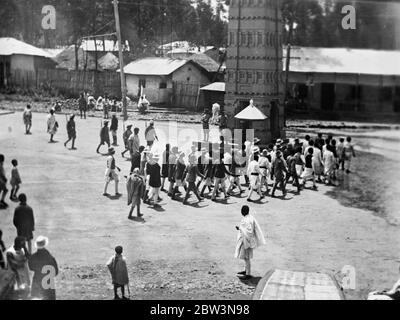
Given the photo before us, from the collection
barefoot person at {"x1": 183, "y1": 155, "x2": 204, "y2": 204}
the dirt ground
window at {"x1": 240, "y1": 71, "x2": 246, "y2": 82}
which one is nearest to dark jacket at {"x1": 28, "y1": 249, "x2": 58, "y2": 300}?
the dirt ground

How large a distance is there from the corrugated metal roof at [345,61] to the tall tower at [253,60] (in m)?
2.61

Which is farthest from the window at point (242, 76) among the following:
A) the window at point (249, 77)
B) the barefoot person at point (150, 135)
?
the barefoot person at point (150, 135)

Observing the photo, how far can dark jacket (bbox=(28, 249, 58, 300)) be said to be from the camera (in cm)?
823

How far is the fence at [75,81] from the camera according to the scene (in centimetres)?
1297

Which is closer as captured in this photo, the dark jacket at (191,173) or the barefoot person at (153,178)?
the barefoot person at (153,178)


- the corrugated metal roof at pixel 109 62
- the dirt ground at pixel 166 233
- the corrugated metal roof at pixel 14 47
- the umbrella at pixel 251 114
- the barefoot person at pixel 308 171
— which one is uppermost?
the corrugated metal roof at pixel 14 47

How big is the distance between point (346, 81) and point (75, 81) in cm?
1473

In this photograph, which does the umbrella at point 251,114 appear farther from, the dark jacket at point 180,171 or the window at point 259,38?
the dark jacket at point 180,171

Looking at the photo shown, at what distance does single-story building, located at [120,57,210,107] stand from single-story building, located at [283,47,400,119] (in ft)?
16.0

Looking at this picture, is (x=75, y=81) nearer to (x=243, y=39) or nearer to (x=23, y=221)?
(x=23, y=221)

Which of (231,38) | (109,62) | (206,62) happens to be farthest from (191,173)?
(231,38)

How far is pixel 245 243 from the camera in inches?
375

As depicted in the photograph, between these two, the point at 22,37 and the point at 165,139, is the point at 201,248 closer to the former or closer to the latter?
the point at 165,139

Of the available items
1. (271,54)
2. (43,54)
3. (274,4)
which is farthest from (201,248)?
(274,4)
